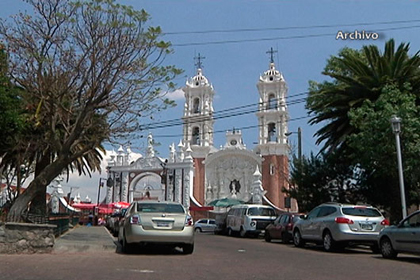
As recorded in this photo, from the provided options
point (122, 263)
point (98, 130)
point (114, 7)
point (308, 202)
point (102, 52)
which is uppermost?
point (114, 7)

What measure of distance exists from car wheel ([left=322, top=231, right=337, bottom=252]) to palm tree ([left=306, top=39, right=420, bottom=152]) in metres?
8.69

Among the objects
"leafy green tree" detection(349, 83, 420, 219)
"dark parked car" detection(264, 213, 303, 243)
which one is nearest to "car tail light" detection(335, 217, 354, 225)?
"dark parked car" detection(264, 213, 303, 243)

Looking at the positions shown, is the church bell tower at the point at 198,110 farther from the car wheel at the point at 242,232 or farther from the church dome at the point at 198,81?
the car wheel at the point at 242,232

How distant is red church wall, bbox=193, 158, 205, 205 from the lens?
5562cm

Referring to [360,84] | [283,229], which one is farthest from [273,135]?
[283,229]

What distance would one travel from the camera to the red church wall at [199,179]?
182 feet

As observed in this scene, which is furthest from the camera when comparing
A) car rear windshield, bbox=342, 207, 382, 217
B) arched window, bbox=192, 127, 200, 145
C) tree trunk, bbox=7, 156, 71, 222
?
arched window, bbox=192, 127, 200, 145

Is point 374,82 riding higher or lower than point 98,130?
higher

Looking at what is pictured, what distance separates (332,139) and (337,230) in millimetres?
11174

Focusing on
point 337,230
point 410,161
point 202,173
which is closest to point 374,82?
point 410,161

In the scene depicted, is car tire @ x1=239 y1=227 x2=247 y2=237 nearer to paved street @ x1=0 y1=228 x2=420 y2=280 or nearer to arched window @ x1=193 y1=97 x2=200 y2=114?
paved street @ x1=0 y1=228 x2=420 y2=280

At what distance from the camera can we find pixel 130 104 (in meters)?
16.2

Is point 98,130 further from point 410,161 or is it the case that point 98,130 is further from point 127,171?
point 127,171

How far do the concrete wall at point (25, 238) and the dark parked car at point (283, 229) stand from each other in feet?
34.4
